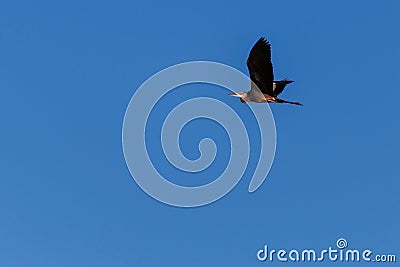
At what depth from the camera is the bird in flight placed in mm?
41750

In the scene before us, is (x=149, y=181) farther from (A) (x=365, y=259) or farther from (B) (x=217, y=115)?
(A) (x=365, y=259)

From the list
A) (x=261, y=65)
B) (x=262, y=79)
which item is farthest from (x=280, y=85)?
(x=261, y=65)

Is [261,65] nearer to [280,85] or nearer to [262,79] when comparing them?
[262,79]

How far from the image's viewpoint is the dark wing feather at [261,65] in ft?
137

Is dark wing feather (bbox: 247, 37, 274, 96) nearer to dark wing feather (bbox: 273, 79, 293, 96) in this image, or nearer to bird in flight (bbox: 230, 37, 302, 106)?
bird in flight (bbox: 230, 37, 302, 106)

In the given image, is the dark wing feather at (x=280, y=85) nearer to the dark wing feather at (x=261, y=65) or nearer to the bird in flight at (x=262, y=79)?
the bird in flight at (x=262, y=79)

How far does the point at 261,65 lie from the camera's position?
42.1 m

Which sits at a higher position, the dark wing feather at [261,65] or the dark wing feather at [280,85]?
the dark wing feather at [280,85]

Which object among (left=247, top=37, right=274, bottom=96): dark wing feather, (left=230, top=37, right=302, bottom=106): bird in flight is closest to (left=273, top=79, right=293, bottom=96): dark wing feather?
(left=230, top=37, right=302, bottom=106): bird in flight

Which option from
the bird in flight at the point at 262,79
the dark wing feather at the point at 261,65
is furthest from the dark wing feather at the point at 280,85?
the dark wing feather at the point at 261,65

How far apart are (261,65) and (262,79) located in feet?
2.96

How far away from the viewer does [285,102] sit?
4269 centimetres

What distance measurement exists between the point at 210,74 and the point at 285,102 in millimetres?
4539

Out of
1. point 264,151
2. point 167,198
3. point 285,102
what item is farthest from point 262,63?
point 167,198
